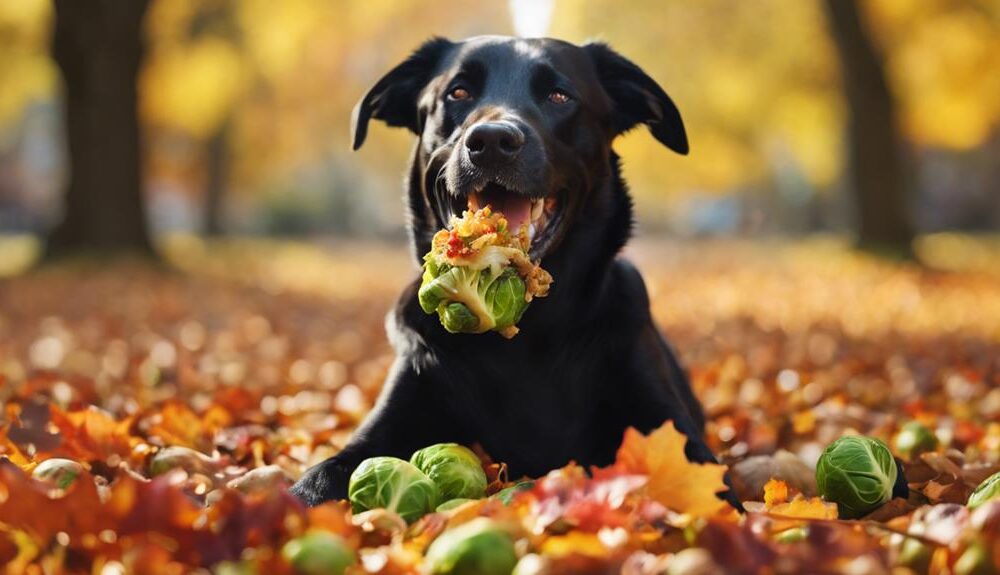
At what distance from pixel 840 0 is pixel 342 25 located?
461 inches

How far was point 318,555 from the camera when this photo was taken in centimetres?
200

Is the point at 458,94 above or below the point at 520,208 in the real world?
above

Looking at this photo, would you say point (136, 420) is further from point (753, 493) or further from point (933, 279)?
point (933, 279)

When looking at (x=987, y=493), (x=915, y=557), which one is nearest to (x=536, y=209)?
(x=987, y=493)

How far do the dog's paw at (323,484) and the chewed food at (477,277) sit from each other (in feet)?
1.74

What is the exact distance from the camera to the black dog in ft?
11.1

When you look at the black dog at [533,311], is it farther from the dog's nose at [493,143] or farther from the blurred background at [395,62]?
the blurred background at [395,62]

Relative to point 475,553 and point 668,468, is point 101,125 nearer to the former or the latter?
point 668,468

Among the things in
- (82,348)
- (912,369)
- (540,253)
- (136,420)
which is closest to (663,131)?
(540,253)

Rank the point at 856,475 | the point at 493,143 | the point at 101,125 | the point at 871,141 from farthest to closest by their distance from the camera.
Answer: the point at 871,141 < the point at 101,125 < the point at 493,143 < the point at 856,475

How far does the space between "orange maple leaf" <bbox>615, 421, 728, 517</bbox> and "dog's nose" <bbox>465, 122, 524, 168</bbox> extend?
1135 mm

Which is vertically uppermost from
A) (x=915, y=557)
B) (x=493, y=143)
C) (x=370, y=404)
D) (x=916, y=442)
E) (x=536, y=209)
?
(x=493, y=143)

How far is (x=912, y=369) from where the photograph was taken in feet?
21.4

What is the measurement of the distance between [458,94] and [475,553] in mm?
2064
